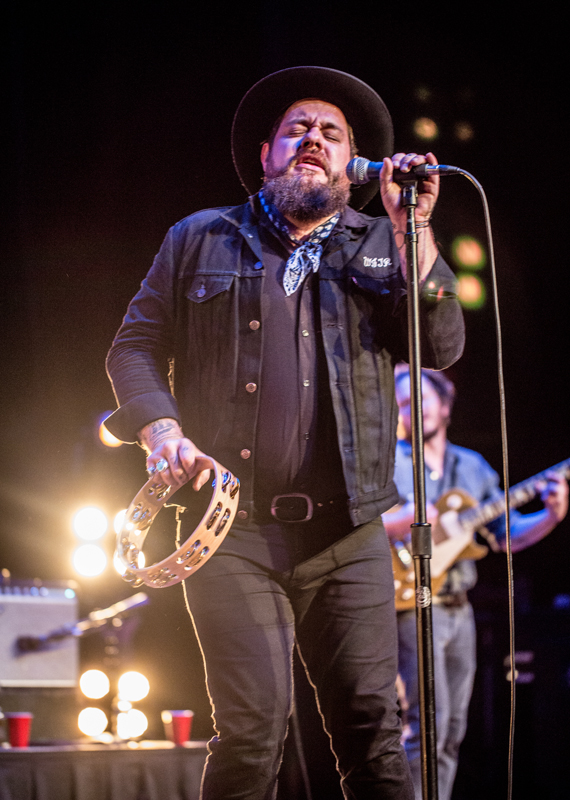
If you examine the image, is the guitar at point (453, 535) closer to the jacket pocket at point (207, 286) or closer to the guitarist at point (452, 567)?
the guitarist at point (452, 567)

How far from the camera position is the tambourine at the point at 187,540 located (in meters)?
2.13

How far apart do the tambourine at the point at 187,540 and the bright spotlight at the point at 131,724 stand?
290 centimetres

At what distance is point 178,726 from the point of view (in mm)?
4180

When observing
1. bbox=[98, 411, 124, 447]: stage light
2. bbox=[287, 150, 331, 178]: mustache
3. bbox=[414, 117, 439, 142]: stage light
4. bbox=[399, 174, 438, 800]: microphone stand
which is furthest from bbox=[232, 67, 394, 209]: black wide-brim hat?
bbox=[414, 117, 439, 142]: stage light

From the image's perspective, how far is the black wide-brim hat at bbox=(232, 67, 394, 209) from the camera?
115 inches

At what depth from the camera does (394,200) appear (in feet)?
7.21

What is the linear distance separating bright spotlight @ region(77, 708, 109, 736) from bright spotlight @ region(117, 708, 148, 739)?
0.42ft

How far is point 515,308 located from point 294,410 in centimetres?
458

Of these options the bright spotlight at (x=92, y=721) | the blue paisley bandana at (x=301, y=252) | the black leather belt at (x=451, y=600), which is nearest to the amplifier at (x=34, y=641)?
the bright spotlight at (x=92, y=721)

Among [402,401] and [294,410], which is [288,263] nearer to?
[294,410]

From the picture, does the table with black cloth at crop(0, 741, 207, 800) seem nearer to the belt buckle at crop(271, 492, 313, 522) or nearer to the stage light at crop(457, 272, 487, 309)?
the belt buckle at crop(271, 492, 313, 522)

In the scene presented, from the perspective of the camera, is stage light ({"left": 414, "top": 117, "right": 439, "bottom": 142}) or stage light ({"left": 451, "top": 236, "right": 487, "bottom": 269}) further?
stage light ({"left": 451, "top": 236, "right": 487, "bottom": 269})

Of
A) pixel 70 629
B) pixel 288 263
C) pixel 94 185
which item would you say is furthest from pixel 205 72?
pixel 70 629

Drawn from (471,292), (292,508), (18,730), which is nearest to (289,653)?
(292,508)
